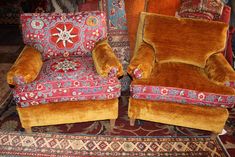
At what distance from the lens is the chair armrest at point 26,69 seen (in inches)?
79.8

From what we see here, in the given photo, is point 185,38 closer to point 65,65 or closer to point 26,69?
point 65,65

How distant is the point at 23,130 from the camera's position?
236 cm

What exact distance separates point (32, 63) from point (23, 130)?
27.1 inches

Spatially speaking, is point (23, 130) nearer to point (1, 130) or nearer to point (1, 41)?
point (1, 130)

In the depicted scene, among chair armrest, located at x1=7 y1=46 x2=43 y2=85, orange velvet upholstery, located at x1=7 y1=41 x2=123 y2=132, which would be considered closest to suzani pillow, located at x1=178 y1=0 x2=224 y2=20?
orange velvet upholstery, located at x1=7 y1=41 x2=123 y2=132

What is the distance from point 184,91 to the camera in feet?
6.89

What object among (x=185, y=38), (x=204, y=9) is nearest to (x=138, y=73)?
(x=185, y=38)

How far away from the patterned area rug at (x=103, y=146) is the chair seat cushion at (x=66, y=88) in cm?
39

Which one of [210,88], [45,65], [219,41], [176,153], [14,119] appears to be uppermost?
[219,41]

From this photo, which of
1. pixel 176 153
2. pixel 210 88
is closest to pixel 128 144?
pixel 176 153

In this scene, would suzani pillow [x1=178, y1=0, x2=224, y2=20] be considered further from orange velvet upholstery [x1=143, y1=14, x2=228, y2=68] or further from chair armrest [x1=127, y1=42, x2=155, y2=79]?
chair armrest [x1=127, y1=42, x2=155, y2=79]

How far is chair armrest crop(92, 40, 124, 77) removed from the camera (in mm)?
2137

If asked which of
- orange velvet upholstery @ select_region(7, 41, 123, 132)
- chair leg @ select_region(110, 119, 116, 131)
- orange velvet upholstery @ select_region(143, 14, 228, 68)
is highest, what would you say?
orange velvet upholstery @ select_region(143, 14, 228, 68)

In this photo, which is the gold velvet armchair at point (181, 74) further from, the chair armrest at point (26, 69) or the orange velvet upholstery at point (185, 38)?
the chair armrest at point (26, 69)
